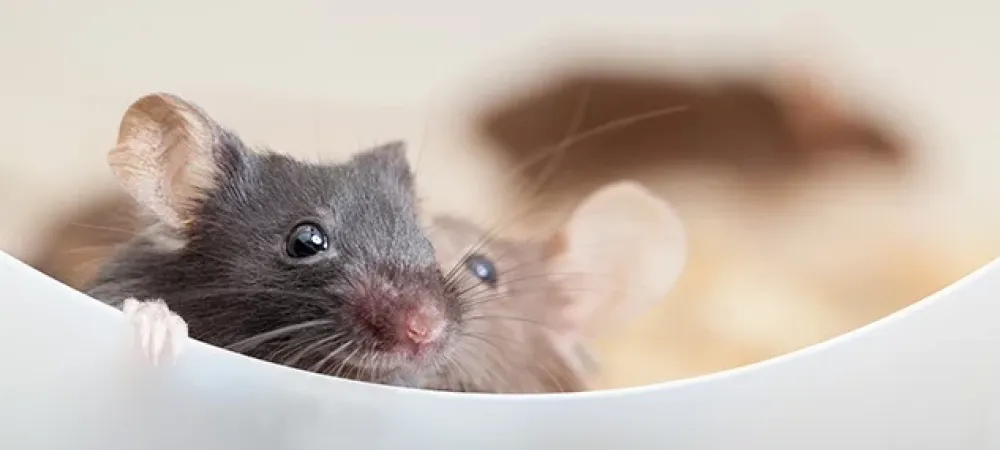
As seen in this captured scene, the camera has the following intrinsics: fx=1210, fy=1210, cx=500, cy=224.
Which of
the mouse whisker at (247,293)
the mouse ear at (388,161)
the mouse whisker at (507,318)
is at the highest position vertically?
the mouse ear at (388,161)

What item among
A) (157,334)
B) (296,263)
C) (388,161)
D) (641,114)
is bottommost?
(157,334)

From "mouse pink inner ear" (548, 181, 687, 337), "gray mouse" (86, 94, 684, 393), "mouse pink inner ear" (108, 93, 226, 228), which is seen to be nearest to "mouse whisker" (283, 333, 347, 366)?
"gray mouse" (86, 94, 684, 393)

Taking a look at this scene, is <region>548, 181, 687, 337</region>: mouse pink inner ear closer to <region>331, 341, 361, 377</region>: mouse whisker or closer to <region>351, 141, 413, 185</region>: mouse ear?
<region>351, 141, 413, 185</region>: mouse ear

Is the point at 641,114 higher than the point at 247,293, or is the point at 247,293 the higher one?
the point at 641,114

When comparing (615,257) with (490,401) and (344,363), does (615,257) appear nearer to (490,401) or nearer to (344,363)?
(344,363)

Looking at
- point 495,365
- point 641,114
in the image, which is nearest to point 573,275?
point 495,365

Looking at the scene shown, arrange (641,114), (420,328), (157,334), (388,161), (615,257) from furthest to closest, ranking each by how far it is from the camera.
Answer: (641,114) < (615,257) < (388,161) < (420,328) < (157,334)

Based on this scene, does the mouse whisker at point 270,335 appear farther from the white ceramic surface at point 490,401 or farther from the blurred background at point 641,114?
the blurred background at point 641,114

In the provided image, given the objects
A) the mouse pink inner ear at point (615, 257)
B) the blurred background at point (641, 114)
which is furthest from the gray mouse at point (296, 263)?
the blurred background at point (641, 114)
